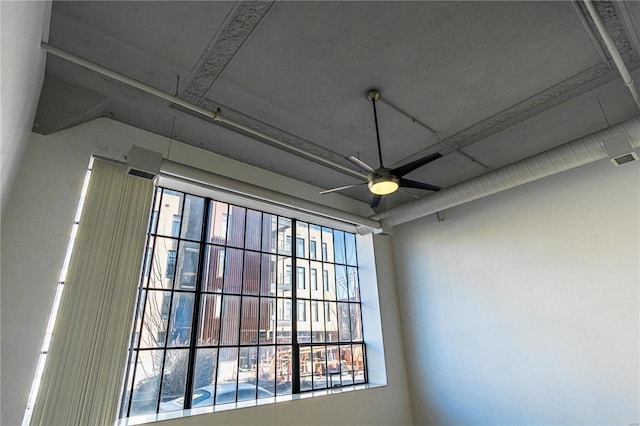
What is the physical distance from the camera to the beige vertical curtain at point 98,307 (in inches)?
116

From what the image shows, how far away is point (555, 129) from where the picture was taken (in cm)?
422

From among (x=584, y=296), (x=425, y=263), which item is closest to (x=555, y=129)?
(x=584, y=296)

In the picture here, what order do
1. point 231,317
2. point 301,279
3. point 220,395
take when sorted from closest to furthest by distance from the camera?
1. point 220,395
2. point 231,317
3. point 301,279

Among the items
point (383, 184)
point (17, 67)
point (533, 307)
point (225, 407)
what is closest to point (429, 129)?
point (383, 184)

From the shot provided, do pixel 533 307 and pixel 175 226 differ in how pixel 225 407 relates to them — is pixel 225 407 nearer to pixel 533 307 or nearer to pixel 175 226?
pixel 175 226

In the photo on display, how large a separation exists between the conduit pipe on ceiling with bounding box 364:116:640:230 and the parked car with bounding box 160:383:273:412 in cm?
328

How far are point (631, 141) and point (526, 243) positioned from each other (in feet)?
6.26

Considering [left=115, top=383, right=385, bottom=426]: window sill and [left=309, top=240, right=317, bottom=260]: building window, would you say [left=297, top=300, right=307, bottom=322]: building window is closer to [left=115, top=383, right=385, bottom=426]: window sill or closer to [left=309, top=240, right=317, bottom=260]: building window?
[left=309, top=240, right=317, bottom=260]: building window

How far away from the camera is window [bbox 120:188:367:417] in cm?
385

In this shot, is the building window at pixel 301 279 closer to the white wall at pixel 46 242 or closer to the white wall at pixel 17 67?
the white wall at pixel 46 242

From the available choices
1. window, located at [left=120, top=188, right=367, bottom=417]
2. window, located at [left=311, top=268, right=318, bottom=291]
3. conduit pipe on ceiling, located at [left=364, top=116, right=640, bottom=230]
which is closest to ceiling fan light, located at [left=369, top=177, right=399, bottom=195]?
conduit pipe on ceiling, located at [left=364, top=116, right=640, bottom=230]

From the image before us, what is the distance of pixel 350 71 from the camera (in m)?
3.20

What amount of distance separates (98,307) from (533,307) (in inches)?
208

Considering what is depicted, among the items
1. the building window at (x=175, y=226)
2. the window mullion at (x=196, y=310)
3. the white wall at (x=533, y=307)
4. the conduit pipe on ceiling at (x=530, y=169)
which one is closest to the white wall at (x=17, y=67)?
the building window at (x=175, y=226)
